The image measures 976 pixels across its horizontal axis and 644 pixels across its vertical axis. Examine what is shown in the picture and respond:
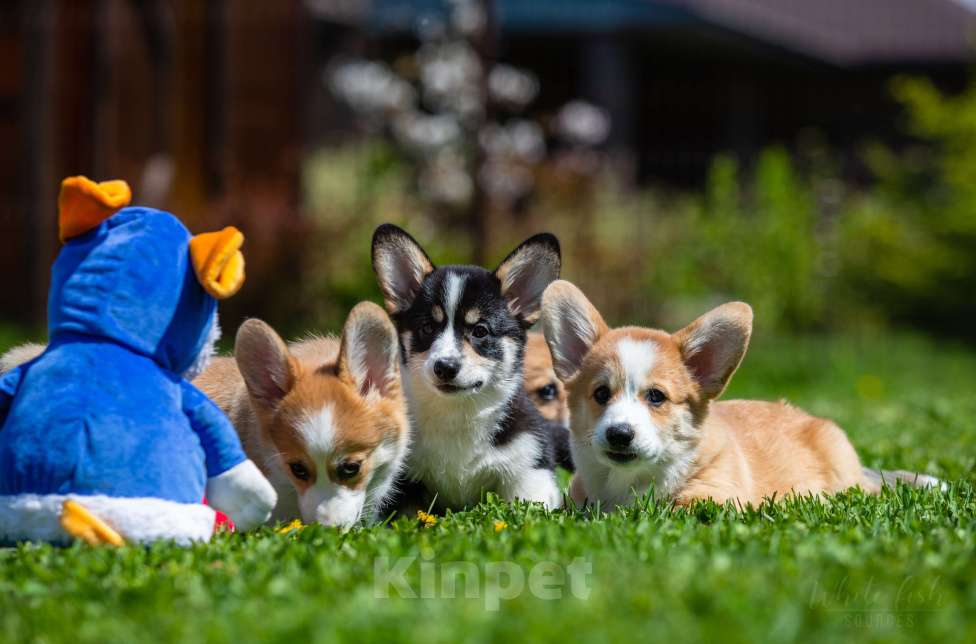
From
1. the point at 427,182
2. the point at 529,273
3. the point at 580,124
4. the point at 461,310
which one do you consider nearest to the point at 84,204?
the point at 461,310

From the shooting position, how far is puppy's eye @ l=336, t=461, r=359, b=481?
4.06 m

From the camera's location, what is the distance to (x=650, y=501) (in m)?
4.34

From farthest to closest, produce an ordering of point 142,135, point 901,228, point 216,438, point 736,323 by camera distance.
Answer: point 901,228
point 142,135
point 736,323
point 216,438

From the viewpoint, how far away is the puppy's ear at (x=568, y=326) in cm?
465

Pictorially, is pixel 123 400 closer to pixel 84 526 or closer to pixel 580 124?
pixel 84 526

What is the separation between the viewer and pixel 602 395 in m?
4.48

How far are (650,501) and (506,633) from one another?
1.72m

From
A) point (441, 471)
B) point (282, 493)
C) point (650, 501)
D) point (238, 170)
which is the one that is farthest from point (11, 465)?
point (238, 170)

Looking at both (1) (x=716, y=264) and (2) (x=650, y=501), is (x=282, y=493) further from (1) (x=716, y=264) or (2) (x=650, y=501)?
(1) (x=716, y=264)

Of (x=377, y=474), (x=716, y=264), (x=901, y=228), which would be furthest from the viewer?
(x=901, y=228)

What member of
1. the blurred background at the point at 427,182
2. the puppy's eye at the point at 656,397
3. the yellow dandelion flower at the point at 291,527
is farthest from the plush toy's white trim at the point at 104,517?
the blurred background at the point at 427,182

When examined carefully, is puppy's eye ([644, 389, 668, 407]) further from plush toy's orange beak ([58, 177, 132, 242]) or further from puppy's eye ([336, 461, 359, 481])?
plush toy's orange beak ([58, 177, 132, 242])

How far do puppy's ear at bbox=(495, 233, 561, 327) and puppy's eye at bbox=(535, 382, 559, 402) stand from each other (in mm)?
732

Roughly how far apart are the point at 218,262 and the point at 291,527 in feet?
3.02
